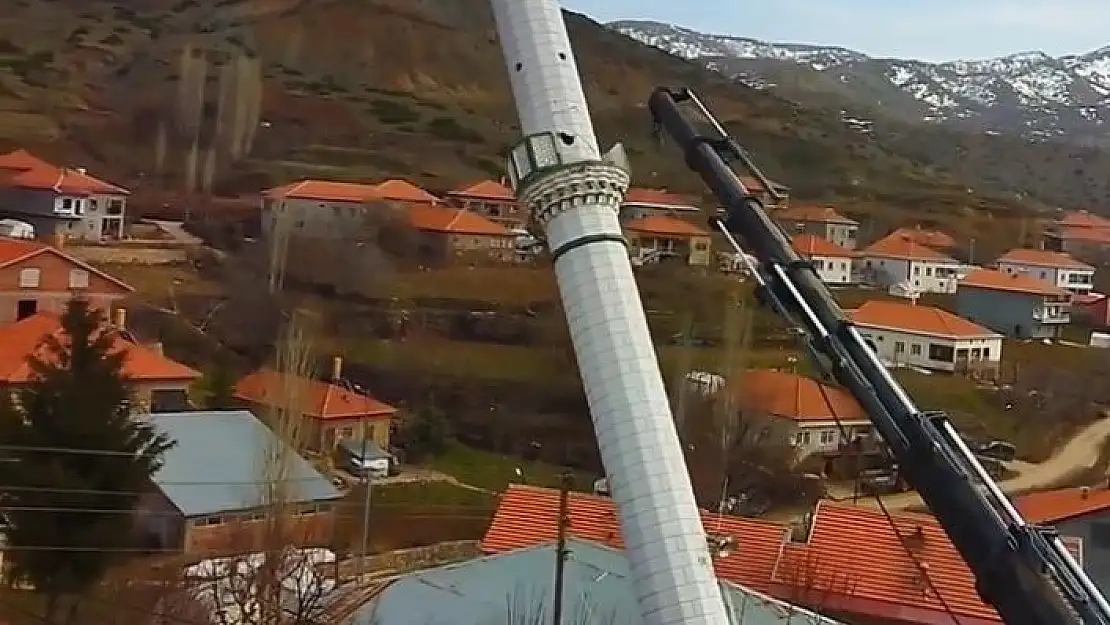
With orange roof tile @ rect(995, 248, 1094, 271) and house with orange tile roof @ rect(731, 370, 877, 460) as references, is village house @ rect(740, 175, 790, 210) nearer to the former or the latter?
house with orange tile roof @ rect(731, 370, 877, 460)

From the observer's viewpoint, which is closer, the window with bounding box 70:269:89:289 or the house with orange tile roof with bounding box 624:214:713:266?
the window with bounding box 70:269:89:289

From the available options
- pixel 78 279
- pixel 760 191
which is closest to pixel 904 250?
pixel 78 279

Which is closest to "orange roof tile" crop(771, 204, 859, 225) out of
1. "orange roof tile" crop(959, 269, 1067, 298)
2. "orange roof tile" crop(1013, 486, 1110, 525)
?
"orange roof tile" crop(959, 269, 1067, 298)

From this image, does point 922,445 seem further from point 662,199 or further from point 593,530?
point 662,199

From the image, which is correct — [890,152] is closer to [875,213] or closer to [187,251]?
[875,213]

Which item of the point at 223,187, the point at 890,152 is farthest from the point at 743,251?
the point at 890,152

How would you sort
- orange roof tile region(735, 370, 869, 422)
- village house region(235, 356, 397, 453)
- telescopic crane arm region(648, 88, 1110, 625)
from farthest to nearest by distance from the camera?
orange roof tile region(735, 370, 869, 422) < village house region(235, 356, 397, 453) < telescopic crane arm region(648, 88, 1110, 625)
